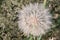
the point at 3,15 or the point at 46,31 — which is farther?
the point at 3,15

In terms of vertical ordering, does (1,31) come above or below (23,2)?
below

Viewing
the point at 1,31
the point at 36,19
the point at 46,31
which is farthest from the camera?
the point at 1,31

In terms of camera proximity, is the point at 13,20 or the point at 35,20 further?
the point at 13,20

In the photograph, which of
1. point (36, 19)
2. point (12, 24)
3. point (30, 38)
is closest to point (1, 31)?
point (12, 24)

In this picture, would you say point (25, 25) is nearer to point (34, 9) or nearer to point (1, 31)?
point (34, 9)
